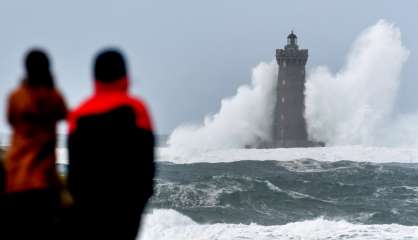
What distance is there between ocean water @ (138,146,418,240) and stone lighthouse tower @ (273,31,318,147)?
18.8 metres

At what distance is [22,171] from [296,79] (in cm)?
6554

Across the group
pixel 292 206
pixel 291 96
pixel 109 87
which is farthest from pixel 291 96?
pixel 109 87

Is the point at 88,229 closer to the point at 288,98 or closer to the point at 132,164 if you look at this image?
the point at 132,164

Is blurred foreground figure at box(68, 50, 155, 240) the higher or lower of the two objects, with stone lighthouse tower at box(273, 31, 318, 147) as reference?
lower

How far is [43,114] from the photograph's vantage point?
3.64 meters

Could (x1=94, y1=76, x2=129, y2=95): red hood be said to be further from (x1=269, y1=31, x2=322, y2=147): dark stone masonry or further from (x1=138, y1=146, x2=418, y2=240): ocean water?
(x1=269, y1=31, x2=322, y2=147): dark stone masonry

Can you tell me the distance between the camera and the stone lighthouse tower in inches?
2699

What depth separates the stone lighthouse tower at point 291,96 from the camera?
68562mm

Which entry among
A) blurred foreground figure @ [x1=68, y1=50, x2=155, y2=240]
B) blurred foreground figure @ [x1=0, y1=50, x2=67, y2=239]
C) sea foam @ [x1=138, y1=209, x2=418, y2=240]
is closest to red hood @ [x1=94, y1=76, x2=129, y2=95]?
blurred foreground figure @ [x1=68, y1=50, x2=155, y2=240]

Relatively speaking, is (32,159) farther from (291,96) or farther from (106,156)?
(291,96)

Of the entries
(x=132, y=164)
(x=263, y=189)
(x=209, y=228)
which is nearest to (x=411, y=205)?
(x=263, y=189)

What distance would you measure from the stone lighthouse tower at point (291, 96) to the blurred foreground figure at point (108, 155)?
6470cm

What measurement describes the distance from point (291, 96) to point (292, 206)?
4091 centimetres

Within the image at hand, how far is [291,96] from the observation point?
68.9 meters
